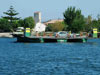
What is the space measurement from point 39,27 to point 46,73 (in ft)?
232

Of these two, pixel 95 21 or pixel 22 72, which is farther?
pixel 95 21

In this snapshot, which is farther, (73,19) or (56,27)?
(56,27)

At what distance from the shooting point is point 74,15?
151 metres

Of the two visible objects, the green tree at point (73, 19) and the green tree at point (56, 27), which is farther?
the green tree at point (56, 27)

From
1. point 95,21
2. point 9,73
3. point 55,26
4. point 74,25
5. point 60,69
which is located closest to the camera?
point 9,73

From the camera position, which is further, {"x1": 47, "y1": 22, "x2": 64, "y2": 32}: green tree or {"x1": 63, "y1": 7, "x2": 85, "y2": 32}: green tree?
{"x1": 47, "y1": 22, "x2": 64, "y2": 32}: green tree

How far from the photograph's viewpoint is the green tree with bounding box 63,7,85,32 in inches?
5782

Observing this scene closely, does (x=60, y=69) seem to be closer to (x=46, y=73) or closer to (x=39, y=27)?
(x=46, y=73)

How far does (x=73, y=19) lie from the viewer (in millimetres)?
149500

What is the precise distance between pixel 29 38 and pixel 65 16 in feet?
222

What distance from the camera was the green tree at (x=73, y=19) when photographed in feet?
482

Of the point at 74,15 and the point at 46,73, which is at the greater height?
the point at 74,15

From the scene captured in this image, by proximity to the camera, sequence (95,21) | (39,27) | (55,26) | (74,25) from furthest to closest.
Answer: (55,26) < (95,21) < (74,25) < (39,27)

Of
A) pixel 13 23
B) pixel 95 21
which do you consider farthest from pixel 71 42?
pixel 13 23
